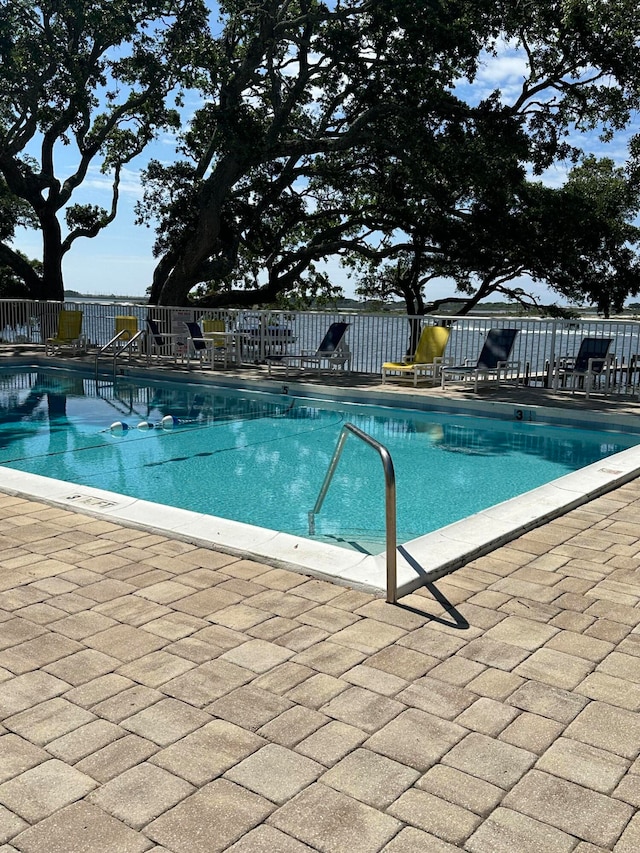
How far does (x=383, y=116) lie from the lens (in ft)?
54.3

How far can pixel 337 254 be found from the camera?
73.9 feet

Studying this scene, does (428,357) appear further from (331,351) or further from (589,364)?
(589,364)

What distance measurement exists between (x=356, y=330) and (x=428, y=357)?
2.74 metres

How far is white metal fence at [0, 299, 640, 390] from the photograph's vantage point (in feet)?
40.9

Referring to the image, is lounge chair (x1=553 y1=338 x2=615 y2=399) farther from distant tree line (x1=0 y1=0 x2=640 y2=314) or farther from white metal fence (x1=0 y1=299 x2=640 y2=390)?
distant tree line (x1=0 y1=0 x2=640 y2=314)

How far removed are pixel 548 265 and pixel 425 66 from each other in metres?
5.32

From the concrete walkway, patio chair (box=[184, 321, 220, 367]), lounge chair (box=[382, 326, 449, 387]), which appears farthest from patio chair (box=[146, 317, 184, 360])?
the concrete walkway

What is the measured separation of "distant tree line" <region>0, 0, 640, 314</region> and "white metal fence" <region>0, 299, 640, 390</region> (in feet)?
8.49

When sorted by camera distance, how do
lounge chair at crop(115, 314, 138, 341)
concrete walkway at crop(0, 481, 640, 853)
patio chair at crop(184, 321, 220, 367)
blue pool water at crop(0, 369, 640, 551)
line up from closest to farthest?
concrete walkway at crop(0, 481, 640, 853)
blue pool water at crop(0, 369, 640, 551)
patio chair at crop(184, 321, 220, 367)
lounge chair at crop(115, 314, 138, 341)

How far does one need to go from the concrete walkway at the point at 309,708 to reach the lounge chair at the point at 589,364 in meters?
7.87

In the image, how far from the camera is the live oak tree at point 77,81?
17594mm

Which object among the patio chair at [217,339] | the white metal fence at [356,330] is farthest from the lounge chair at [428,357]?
the patio chair at [217,339]

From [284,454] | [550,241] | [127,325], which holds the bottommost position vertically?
[284,454]

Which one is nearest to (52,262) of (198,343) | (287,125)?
(287,125)
